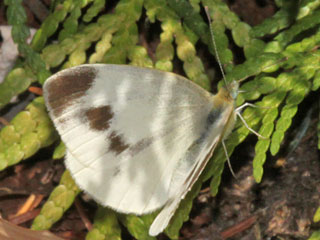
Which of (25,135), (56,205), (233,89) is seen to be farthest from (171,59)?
(56,205)

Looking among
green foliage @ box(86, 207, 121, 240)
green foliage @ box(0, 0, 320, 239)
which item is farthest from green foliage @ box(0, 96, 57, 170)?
green foliage @ box(86, 207, 121, 240)

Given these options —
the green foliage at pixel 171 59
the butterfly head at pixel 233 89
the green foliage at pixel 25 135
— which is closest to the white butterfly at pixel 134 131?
the butterfly head at pixel 233 89

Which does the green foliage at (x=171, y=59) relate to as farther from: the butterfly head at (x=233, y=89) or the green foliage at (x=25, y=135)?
the butterfly head at (x=233, y=89)

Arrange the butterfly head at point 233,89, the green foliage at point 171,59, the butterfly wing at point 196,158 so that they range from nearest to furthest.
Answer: the butterfly wing at point 196,158 → the butterfly head at point 233,89 → the green foliage at point 171,59

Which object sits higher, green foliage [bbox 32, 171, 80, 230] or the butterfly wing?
the butterfly wing

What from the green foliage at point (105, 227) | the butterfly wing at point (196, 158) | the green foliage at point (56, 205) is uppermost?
the butterfly wing at point (196, 158)

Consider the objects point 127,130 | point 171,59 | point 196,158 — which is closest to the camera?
point 127,130

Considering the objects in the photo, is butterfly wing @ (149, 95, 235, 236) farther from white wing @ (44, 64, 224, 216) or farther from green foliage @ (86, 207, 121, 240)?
green foliage @ (86, 207, 121, 240)

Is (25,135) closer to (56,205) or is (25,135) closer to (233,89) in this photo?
(56,205)
